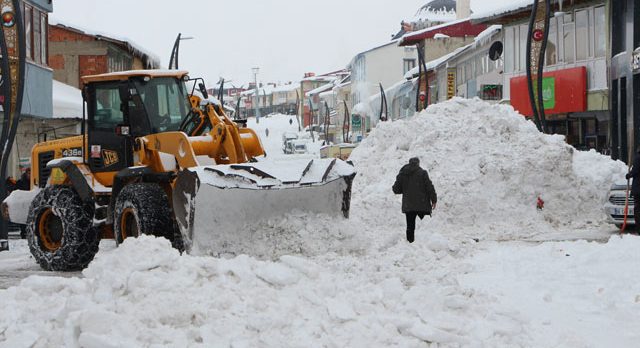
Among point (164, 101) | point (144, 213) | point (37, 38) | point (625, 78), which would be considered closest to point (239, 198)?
point (144, 213)

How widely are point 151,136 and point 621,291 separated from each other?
21.8 feet

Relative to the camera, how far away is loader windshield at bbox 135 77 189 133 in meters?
12.7

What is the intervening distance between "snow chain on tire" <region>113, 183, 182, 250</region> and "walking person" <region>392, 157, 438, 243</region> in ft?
11.6

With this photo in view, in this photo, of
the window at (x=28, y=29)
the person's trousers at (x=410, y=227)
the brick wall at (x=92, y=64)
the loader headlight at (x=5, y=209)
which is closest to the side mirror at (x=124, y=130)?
the loader headlight at (x=5, y=209)

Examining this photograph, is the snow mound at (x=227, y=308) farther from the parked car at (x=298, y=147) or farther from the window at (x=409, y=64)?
the window at (x=409, y=64)

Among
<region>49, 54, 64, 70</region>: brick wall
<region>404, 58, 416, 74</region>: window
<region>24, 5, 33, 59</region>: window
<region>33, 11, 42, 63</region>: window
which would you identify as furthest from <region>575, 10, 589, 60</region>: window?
<region>404, 58, 416, 74</region>: window

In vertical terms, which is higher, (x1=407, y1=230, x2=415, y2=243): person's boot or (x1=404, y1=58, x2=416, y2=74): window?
(x1=404, y1=58, x2=416, y2=74): window

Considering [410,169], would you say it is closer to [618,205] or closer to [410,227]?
[410,227]

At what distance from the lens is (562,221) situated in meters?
17.8

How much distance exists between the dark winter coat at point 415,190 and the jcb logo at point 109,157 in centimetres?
424

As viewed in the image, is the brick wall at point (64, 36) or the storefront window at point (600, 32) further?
the brick wall at point (64, 36)

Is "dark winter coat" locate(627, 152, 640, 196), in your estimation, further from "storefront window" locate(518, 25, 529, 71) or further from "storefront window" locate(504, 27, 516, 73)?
"storefront window" locate(504, 27, 516, 73)

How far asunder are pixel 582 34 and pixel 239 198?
2345 cm

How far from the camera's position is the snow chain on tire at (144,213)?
11484 millimetres
